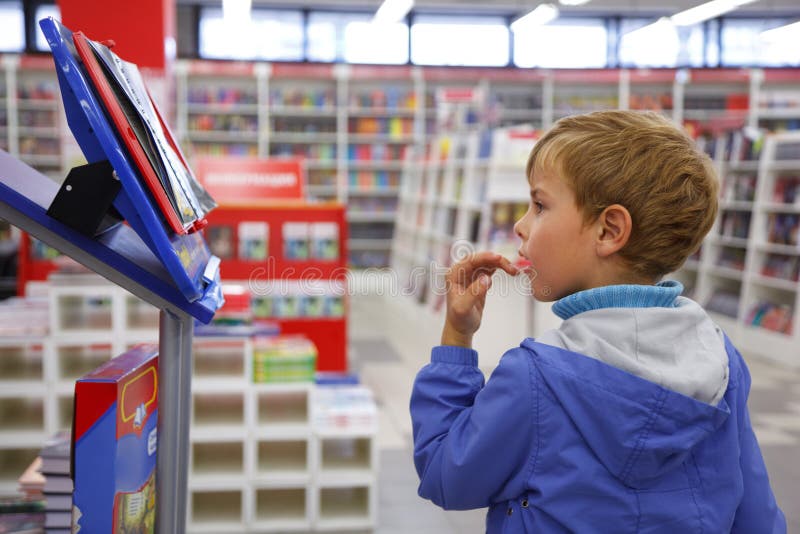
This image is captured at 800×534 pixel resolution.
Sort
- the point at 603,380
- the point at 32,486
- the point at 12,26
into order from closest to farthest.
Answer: the point at 603,380 → the point at 32,486 → the point at 12,26

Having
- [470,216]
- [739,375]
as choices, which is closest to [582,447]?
[739,375]

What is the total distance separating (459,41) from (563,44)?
5.80ft

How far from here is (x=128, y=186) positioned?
0.95 meters

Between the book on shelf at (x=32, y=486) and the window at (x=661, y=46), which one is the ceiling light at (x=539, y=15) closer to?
the window at (x=661, y=46)

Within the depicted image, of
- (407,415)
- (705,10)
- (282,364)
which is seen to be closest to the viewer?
(282,364)

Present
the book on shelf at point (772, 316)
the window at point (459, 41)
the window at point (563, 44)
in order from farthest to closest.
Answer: the window at point (563, 44) → the window at point (459, 41) → the book on shelf at point (772, 316)

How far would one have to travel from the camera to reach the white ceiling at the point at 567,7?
41.0ft

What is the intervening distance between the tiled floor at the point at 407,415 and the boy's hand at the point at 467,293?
2.16 metres

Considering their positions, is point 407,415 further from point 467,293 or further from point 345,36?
point 345,36

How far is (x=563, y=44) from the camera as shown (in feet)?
43.3

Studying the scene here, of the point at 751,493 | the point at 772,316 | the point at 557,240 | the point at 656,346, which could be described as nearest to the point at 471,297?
the point at 557,240

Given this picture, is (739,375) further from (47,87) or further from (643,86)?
(643,86)

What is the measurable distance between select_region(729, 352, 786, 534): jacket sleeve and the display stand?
0.75 m

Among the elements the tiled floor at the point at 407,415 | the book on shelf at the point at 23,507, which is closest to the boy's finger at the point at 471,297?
the book on shelf at the point at 23,507
